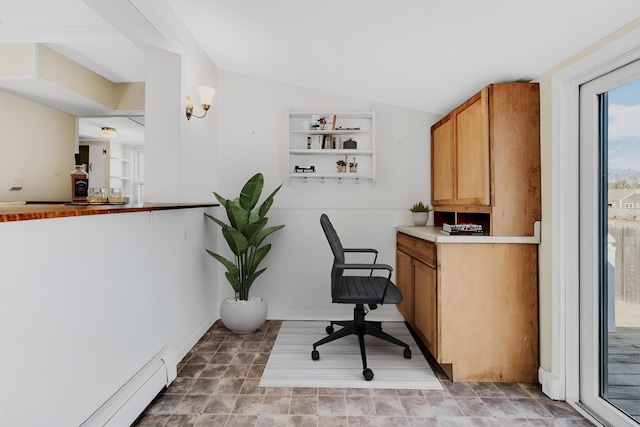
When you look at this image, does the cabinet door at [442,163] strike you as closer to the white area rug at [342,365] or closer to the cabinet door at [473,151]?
Answer: the cabinet door at [473,151]

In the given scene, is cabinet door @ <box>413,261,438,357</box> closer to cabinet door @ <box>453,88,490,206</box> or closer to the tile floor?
the tile floor

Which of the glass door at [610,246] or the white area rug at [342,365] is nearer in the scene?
the glass door at [610,246]

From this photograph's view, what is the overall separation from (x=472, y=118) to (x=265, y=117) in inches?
79.7

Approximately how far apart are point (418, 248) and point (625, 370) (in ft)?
4.57

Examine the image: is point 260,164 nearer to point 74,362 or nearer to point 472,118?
point 472,118

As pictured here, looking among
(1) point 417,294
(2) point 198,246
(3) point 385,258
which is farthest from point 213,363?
(3) point 385,258

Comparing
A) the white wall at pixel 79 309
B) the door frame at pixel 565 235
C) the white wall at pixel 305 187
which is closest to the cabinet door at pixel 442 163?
the white wall at pixel 305 187

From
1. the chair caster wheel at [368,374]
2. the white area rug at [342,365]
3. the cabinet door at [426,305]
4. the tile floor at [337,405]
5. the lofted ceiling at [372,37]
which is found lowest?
the tile floor at [337,405]

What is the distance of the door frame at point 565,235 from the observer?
2086 millimetres

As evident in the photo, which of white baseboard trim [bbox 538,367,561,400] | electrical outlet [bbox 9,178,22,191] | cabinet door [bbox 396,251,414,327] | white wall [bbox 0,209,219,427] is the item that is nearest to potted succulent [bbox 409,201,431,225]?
cabinet door [bbox 396,251,414,327]

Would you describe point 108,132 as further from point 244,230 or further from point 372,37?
point 372,37

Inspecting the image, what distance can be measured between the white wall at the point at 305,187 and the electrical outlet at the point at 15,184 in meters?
2.39

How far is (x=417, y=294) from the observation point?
9.42 ft

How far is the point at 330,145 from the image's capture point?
351 cm
